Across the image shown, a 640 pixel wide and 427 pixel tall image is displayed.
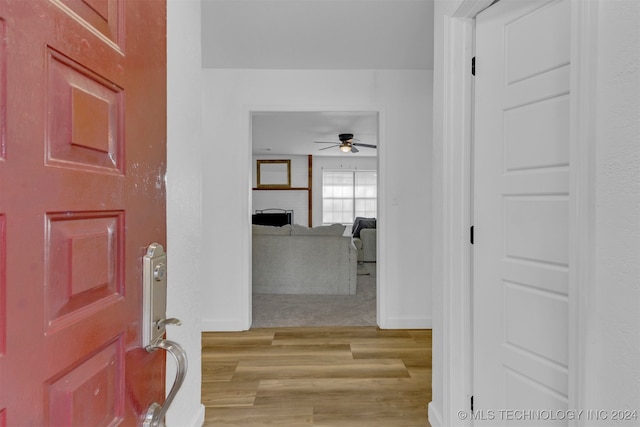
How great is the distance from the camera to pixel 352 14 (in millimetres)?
2297

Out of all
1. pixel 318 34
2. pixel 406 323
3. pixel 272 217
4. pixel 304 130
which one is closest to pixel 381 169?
pixel 318 34

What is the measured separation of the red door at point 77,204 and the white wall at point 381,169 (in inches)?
101

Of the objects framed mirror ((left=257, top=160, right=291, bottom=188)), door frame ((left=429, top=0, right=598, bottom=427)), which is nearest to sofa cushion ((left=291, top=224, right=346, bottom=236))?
door frame ((left=429, top=0, right=598, bottom=427))

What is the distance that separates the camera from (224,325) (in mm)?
3182

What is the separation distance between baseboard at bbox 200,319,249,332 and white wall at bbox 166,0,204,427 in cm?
142

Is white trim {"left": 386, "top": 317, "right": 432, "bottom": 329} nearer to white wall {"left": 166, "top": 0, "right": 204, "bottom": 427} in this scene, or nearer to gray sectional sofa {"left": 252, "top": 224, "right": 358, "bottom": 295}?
gray sectional sofa {"left": 252, "top": 224, "right": 358, "bottom": 295}

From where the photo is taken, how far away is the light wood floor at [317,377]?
1890 mm

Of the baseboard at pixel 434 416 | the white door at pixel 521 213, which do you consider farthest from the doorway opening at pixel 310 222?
the white door at pixel 521 213

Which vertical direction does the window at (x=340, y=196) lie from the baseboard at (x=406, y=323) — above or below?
above

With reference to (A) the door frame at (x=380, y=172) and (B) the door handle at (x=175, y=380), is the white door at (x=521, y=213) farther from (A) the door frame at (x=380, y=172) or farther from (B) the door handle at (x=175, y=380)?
(A) the door frame at (x=380, y=172)

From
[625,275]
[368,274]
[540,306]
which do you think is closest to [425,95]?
[540,306]

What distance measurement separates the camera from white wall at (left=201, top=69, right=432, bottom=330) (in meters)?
3.19

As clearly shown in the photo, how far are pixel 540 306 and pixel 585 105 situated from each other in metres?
0.73

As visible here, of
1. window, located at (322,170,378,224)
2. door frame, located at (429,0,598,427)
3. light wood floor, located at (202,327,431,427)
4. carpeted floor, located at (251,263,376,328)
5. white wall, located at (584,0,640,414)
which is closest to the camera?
white wall, located at (584,0,640,414)
